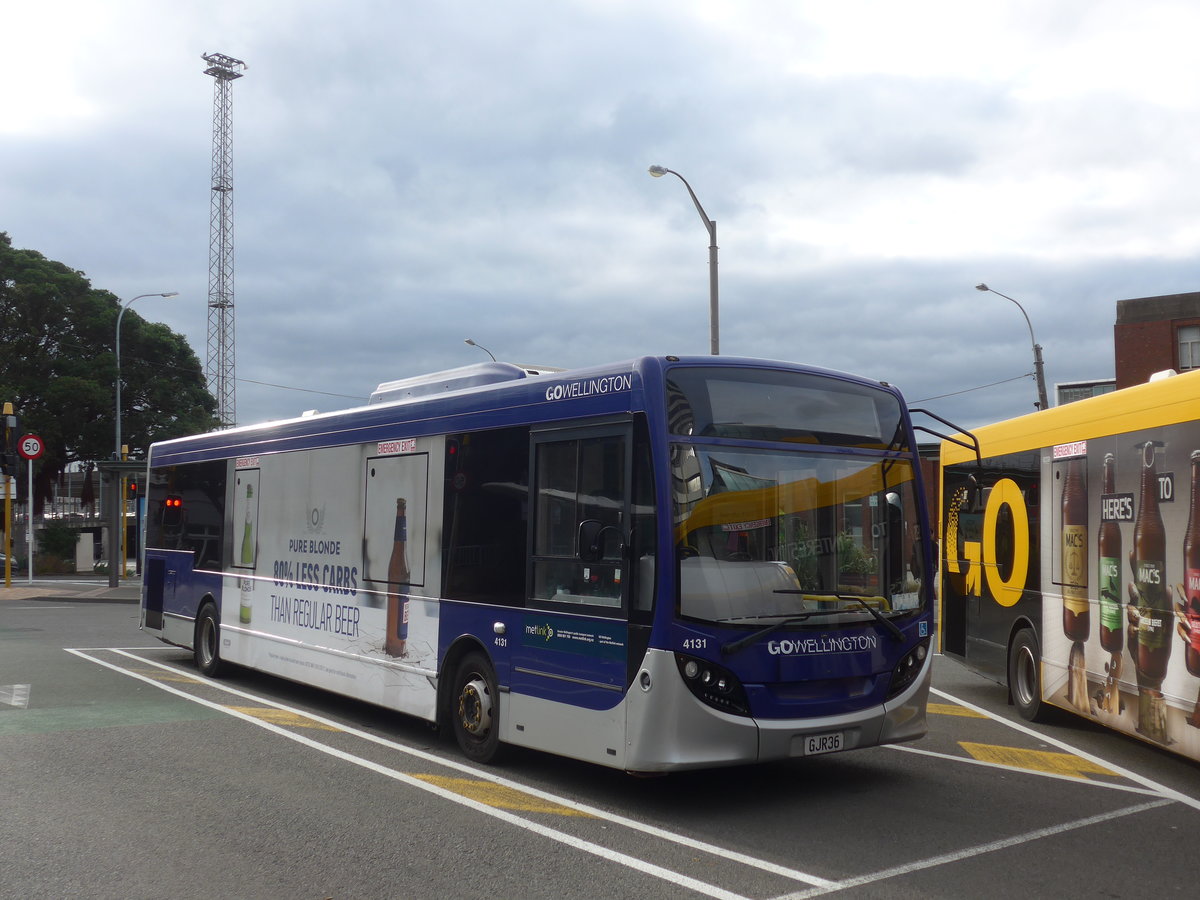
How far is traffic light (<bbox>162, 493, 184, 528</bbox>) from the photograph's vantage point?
14.2m

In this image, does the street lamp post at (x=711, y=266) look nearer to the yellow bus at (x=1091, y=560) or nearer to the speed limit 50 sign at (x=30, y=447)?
the yellow bus at (x=1091, y=560)

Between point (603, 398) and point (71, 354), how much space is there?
49311 mm

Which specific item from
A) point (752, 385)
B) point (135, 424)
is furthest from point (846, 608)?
point (135, 424)

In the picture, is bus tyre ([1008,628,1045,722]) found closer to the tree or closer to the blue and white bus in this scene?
the blue and white bus

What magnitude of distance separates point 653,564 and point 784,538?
2.85 feet

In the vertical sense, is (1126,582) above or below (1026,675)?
above

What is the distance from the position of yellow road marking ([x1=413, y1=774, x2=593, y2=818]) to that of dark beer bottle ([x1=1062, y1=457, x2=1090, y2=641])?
4718 millimetres

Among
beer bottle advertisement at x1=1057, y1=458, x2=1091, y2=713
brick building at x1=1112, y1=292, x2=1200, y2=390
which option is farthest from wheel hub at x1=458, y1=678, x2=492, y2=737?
brick building at x1=1112, y1=292, x2=1200, y2=390

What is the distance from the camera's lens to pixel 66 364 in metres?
49.7

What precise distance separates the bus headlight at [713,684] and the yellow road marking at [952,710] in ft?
16.0

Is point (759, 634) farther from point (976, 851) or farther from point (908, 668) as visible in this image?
point (976, 851)

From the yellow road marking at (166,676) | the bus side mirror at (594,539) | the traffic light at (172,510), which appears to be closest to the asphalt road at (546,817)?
the bus side mirror at (594,539)

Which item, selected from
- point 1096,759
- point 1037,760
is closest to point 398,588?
point 1037,760

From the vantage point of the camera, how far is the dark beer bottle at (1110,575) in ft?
27.8
